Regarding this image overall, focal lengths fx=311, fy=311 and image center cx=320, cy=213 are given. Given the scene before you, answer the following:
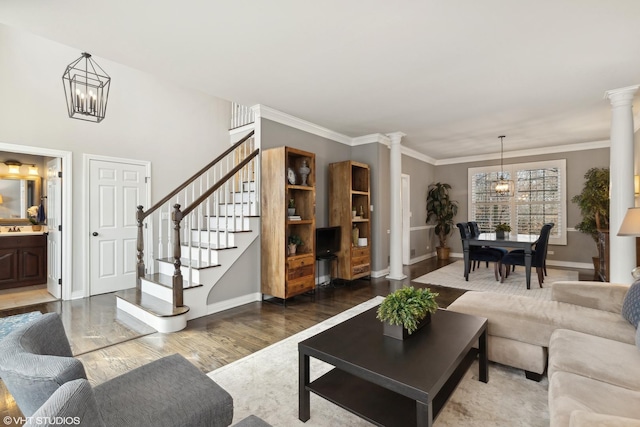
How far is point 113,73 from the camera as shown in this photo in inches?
191

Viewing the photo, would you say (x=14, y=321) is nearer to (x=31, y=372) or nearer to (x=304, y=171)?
(x=31, y=372)

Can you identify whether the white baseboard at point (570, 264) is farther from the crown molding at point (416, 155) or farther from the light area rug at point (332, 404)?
the light area rug at point (332, 404)

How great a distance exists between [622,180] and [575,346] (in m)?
2.93

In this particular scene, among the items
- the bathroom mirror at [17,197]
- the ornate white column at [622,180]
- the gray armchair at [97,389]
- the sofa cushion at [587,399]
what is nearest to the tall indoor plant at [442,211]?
the ornate white column at [622,180]

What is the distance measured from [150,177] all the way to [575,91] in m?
6.17

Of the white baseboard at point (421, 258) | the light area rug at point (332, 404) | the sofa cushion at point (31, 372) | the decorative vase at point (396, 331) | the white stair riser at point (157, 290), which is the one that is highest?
the sofa cushion at point (31, 372)

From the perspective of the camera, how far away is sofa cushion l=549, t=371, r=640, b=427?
1260 millimetres

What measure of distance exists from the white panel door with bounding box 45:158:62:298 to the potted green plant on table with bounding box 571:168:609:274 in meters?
8.72

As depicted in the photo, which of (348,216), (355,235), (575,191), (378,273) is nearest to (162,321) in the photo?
(348,216)

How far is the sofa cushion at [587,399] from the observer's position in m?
1.26

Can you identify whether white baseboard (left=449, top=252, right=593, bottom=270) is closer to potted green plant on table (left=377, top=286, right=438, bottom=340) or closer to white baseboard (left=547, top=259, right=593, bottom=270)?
white baseboard (left=547, top=259, right=593, bottom=270)

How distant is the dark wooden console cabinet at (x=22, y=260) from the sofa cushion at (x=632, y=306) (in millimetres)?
7393

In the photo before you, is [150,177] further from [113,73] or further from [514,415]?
[514,415]

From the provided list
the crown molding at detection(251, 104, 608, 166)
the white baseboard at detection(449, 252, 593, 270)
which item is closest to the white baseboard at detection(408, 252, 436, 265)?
the crown molding at detection(251, 104, 608, 166)
